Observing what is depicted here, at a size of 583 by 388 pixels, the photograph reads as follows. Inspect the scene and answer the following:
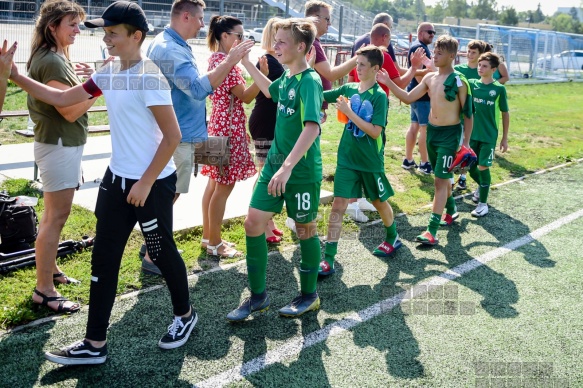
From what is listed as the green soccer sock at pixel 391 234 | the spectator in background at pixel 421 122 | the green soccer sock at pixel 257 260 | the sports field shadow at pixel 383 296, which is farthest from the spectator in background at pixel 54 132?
the spectator in background at pixel 421 122

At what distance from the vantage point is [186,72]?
4781 mm

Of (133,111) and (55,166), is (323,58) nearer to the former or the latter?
(55,166)

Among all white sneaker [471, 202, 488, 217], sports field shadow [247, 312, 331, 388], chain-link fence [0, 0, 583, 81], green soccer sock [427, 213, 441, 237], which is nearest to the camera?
sports field shadow [247, 312, 331, 388]

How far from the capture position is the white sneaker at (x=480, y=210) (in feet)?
24.9

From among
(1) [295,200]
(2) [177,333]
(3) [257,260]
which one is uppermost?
(1) [295,200]

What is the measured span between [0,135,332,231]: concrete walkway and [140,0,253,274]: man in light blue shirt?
118cm

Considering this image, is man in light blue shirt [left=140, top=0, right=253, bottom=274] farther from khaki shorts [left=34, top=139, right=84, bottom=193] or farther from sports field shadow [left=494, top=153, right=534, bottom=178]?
sports field shadow [left=494, top=153, right=534, bottom=178]

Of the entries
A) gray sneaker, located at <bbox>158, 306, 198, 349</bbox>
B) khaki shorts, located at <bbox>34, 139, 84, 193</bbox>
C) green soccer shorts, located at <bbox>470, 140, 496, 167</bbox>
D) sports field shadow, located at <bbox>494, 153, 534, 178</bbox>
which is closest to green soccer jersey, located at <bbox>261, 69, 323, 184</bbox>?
gray sneaker, located at <bbox>158, 306, 198, 349</bbox>

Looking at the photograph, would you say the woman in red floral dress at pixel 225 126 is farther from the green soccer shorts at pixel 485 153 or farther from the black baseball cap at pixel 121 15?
the green soccer shorts at pixel 485 153

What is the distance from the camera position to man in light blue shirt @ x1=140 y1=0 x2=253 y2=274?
4.61 m

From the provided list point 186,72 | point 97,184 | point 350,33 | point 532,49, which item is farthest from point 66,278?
point 532,49

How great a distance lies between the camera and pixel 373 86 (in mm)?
5602

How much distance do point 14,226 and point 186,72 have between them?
1.98 m

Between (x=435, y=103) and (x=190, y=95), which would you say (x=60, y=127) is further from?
(x=435, y=103)
